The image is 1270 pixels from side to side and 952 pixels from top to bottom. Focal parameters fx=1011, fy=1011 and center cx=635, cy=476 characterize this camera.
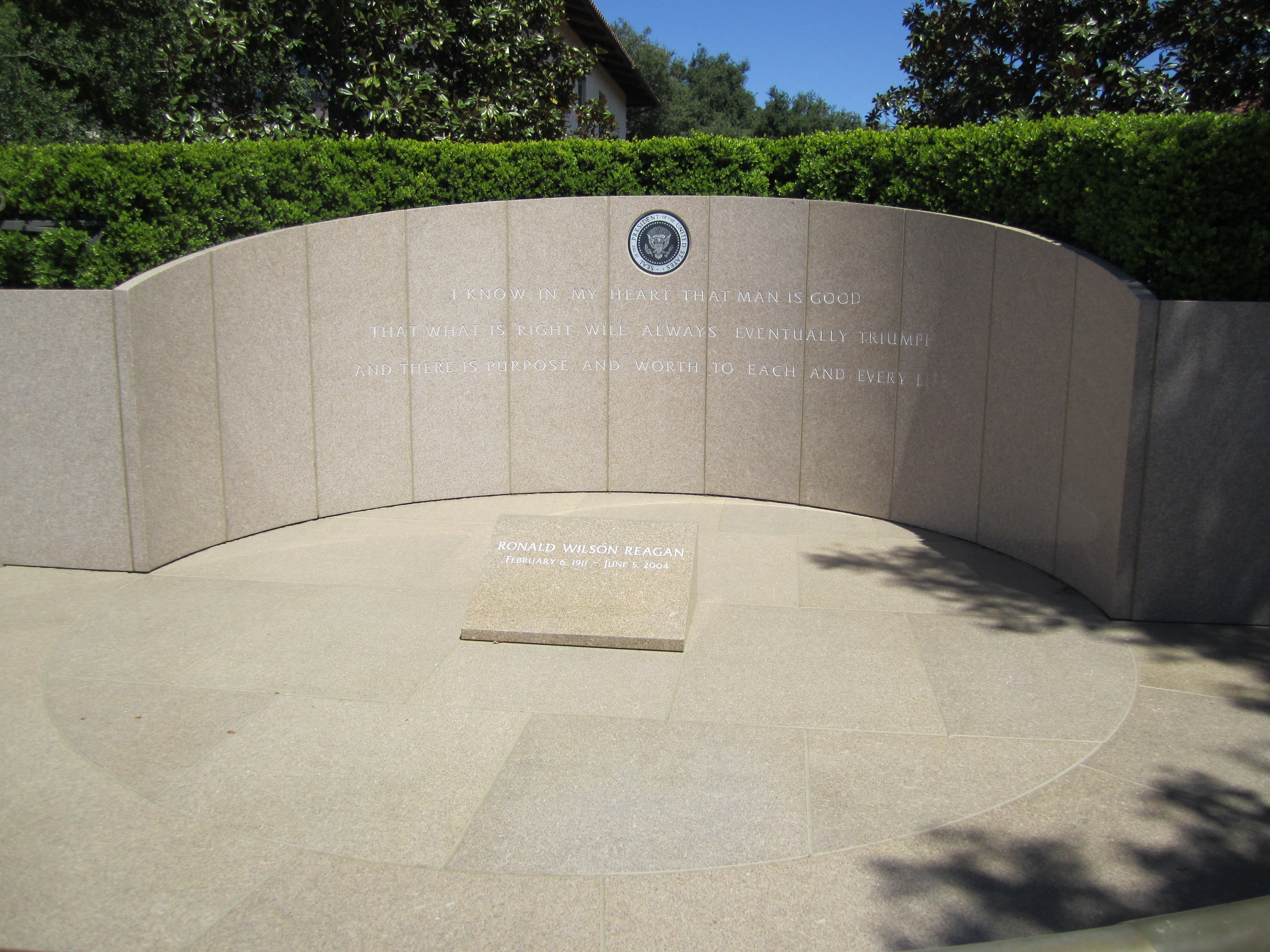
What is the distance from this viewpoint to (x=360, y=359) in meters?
9.42

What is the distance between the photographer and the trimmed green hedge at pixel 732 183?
21.7 feet

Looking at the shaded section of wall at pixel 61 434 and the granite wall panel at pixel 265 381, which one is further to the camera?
the granite wall panel at pixel 265 381

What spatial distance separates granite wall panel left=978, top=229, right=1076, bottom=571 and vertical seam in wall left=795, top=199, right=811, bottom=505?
177cm

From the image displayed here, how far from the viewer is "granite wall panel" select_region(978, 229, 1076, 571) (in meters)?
7.71

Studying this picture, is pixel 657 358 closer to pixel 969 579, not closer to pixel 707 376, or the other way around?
pixel 707 376

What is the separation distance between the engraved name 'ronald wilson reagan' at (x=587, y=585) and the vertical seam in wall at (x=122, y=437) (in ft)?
9.88

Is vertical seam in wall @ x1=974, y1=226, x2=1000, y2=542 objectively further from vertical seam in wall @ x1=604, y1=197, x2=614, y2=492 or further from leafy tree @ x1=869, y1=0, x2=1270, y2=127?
leafy tree @ x1=869, y1=0, x2=1270, y2=127

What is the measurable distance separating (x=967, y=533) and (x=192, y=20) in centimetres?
1208

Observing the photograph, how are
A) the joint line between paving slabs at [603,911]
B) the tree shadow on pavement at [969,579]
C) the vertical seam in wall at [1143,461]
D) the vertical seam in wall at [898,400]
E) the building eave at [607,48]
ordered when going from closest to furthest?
1. the joint line between paving slabs at [603,911]
2. the vertical seam in wall at [1143,461]
3. the tree shadow on pavement at [969,579]
4. the vertical seam in wall at [898,400]
5. the building eave at [607,48]

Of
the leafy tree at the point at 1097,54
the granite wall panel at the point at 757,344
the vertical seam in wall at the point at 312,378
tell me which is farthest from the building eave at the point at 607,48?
the vertical seam in wall at the point at 312,378

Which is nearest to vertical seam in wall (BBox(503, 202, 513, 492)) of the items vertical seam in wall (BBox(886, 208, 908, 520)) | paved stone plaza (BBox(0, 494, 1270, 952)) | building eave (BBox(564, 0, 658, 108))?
paved stone plaza (BBox(0, 494, 1270, 952))

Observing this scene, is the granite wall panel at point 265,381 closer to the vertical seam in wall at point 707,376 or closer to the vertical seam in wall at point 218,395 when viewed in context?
the vertical seam in wall at point 218,395

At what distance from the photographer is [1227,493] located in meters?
6.62

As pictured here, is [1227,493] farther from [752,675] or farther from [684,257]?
[684,257]
